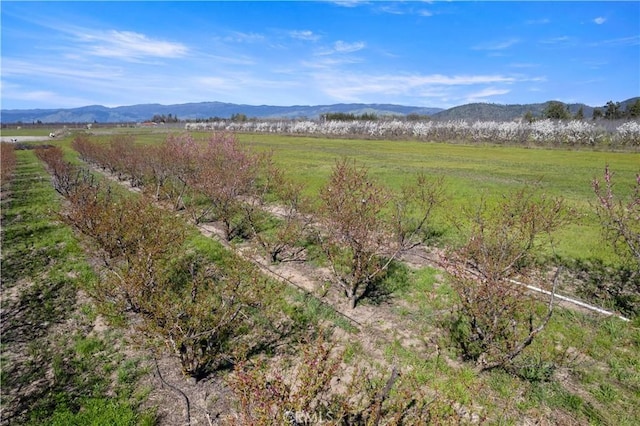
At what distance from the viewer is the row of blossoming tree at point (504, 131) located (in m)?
55.3

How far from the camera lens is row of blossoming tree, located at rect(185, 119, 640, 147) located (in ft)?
181

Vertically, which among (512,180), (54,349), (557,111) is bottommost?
(54,349)

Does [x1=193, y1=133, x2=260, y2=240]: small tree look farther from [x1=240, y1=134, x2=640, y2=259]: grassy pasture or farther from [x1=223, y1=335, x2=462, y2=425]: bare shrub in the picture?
[x1=223, y1=335, x2=462, y2=425]: bare shrub

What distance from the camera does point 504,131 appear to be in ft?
234

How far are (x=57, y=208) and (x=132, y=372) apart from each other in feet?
54.3

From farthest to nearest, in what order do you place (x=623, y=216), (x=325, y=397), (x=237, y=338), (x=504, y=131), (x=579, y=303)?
1. (x=504, y=131)
2. (x=623, y=216)
3. (x=579, y=303)
4. (x=237, y=338)
5. (x=325, y=397)

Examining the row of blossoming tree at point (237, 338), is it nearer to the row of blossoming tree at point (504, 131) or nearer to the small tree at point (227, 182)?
the small tree at point (227, 182)

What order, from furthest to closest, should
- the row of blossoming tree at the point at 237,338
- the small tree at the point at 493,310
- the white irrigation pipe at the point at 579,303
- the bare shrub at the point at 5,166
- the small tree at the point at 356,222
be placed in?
the bare shrub at the point at 5,166 < the small tree at the point at 356,222 < the white irrigation pipe at the point at 579,303 < the small tree at the point at 493,310 < the row of blossoming tree at the point at 237,338

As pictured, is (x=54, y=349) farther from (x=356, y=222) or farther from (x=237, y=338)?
(x=356, y=222)

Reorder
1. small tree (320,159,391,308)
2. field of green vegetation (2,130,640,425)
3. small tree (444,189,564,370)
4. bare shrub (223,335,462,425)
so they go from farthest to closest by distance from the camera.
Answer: small tree (320,159,391,308) → small tree (444,189,564,370) → field of green vegetation (2,130,640,425) → bare shrub (223,335,462,425)

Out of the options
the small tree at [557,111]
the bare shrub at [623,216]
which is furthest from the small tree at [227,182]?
the small tree at [557,111]

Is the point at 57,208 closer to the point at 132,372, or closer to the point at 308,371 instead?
the point at 132,372

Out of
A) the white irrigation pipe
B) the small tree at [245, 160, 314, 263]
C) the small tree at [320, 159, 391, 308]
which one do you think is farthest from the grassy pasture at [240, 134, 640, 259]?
the small tree at [245, 160, 314, 263]

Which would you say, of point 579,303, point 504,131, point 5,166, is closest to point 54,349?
point 579,303
